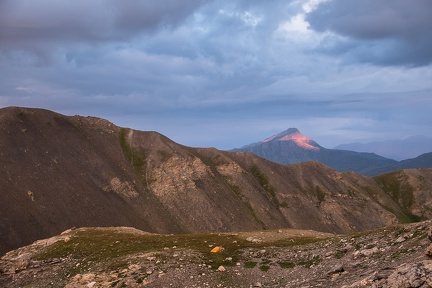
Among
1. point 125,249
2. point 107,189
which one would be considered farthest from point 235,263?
point 107,189

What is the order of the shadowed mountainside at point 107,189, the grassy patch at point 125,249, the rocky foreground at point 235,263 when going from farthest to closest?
the shadowed mountainside at point 107,189 < the grassy patch at point 125,249 < the rocky foreground at point 235,263

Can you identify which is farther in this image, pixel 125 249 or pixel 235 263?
pixel 125 249

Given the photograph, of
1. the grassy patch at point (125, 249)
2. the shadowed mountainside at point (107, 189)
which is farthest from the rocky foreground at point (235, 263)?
the shadowed mountainside at point (107, 189)

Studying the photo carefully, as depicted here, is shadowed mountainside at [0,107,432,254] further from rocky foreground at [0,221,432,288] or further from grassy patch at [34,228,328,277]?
rocky foreground at [0,221,432,288]

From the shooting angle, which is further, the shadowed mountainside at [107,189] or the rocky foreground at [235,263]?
the shadowed mountainside at [107,189]

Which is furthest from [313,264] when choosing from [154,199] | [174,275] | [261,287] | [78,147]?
[78,147]

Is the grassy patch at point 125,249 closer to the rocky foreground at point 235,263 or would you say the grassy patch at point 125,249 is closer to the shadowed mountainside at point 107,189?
the rocky foreground at point 235,263

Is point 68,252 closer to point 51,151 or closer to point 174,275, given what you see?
point 174,275

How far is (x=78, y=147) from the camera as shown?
17375cm

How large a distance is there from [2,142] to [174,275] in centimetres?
13390

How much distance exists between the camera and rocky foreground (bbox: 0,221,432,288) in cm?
2833

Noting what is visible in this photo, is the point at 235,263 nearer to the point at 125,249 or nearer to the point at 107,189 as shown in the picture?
the point at 125,249

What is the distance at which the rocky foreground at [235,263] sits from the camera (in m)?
28.3

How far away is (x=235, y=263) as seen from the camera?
4206 cm
